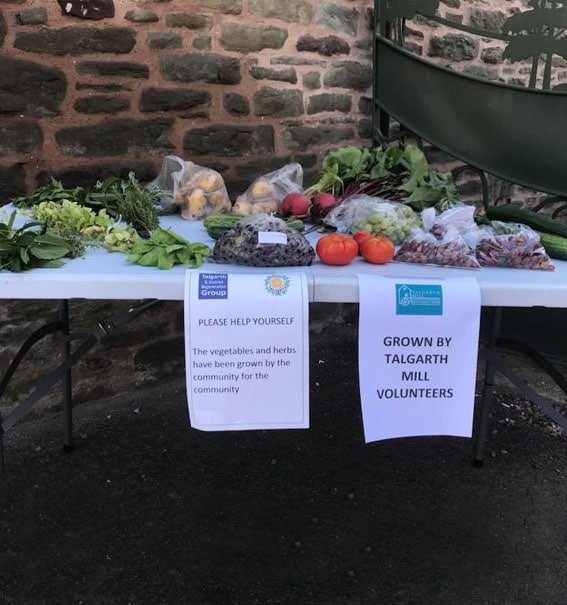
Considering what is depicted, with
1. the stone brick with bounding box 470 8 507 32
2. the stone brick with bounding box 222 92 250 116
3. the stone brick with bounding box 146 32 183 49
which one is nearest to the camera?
the stone brick with bounding box 146 32 183 49

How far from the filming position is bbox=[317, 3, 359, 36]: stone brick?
372 cm

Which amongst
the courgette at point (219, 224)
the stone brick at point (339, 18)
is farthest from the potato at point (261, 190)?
the stone brick at point (339, 18)

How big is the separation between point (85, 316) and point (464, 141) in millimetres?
2428

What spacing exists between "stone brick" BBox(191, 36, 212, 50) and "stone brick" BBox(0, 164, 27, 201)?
3.67 feet

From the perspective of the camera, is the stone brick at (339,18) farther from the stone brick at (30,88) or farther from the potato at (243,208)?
the potato at (243,208)

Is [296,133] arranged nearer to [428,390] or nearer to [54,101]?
[54,101]

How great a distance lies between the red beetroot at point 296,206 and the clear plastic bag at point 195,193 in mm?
281

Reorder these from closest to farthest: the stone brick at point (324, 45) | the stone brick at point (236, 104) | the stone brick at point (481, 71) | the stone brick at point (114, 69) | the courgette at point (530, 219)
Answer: the courgette at point (530, 219) < the stone brick at point (114, 69) < the stone brick at point (236, 104) < the stone brick at point (324, 45) < the stone brick at point (481, 71)

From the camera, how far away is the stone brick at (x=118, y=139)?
302 cm

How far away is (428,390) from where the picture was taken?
167cm

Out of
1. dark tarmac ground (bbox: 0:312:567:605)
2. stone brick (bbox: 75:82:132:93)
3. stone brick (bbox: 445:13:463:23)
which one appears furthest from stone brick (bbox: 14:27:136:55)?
stone brick (bbox: 445:13:463:23)

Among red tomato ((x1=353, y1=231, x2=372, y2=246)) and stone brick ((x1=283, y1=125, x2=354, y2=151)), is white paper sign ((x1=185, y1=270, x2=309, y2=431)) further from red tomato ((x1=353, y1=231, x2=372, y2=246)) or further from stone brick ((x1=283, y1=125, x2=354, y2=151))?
stone brick ((x1=283, y1=125, x2=354, y2=151))

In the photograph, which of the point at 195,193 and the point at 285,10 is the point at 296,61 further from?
the point at 195,193

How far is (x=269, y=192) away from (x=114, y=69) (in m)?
1.16
